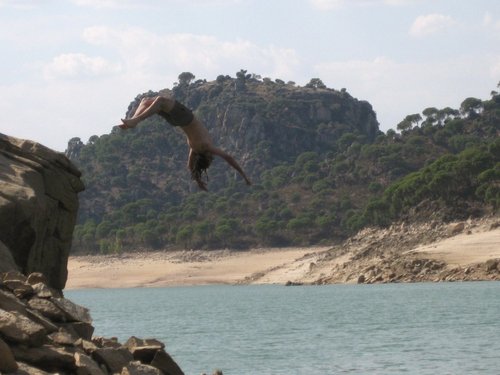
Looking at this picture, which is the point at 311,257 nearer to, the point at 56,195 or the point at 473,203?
the point at 473,203

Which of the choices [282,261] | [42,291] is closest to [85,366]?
[42,291]

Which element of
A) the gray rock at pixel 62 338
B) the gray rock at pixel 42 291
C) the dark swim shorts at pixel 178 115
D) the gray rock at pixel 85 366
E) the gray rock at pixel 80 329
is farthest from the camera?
the gray rock at pixel 42 291

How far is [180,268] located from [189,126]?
117947 mm

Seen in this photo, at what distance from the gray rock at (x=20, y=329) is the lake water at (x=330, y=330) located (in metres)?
20.3

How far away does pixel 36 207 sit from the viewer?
16531 mm

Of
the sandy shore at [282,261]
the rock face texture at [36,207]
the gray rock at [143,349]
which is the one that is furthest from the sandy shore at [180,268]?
the gray rock at [143,349]

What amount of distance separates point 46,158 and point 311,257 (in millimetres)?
99810

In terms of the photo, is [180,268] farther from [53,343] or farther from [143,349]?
[53,343]

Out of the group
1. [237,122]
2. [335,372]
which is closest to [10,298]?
[335,372]

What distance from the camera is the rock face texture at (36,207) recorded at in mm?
16047

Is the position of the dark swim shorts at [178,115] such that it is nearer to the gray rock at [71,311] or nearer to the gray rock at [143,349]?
the gray rock at [71,311]

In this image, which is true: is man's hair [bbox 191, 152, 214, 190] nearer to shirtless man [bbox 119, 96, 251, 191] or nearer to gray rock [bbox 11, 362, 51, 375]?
shirtless man [bbox 119, 96, 251, 191]

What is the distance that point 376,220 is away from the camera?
114 metres

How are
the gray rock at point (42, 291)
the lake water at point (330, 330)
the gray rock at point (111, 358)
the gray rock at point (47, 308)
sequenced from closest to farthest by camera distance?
1. the gray rock at point (111, 358)
2. the gray rock at point (47, 308)
3. the gray rock at point (42, 291)
4. the lake water at point (330, 330)
